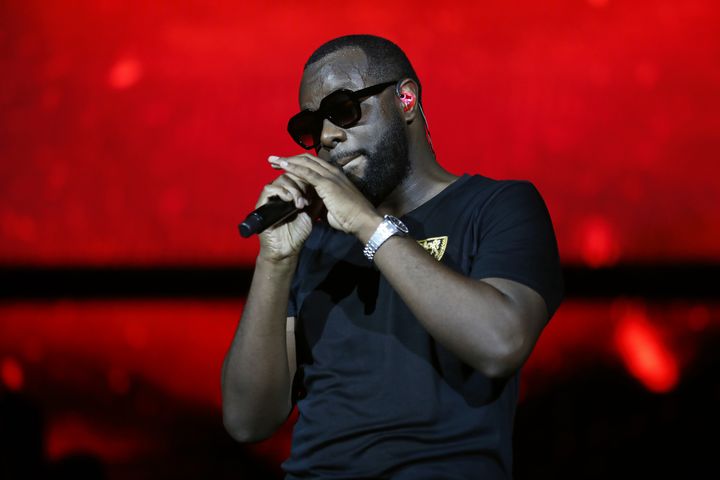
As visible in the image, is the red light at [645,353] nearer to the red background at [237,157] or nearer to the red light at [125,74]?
the red background at [237,157]

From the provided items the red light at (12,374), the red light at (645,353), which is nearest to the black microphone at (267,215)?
the red light at (645,353)

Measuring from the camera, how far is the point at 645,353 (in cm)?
229

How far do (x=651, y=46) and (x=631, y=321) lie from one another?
0.81 meters

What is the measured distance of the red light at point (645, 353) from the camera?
2.28m

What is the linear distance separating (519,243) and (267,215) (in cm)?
44

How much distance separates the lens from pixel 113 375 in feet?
8.34

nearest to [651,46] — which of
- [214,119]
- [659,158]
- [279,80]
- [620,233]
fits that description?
[659,158]

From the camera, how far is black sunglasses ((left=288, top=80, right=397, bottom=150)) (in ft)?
5.30

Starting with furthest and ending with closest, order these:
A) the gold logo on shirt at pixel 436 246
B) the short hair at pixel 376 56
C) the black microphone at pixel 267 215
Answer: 1. the short hair at pixel 376 56
2. the gold logo on shirt at pixel 436 246
3. the black microphone at pixel 267 215

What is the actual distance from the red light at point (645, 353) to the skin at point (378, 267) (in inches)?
36.0

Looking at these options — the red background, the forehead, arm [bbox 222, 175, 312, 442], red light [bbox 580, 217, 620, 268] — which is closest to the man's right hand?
arm [bbox 222, 175, 312, 442]

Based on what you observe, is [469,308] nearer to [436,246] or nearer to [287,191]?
[436,246]

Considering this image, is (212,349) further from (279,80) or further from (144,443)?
(279,80)

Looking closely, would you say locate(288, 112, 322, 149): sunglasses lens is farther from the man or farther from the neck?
the neck
